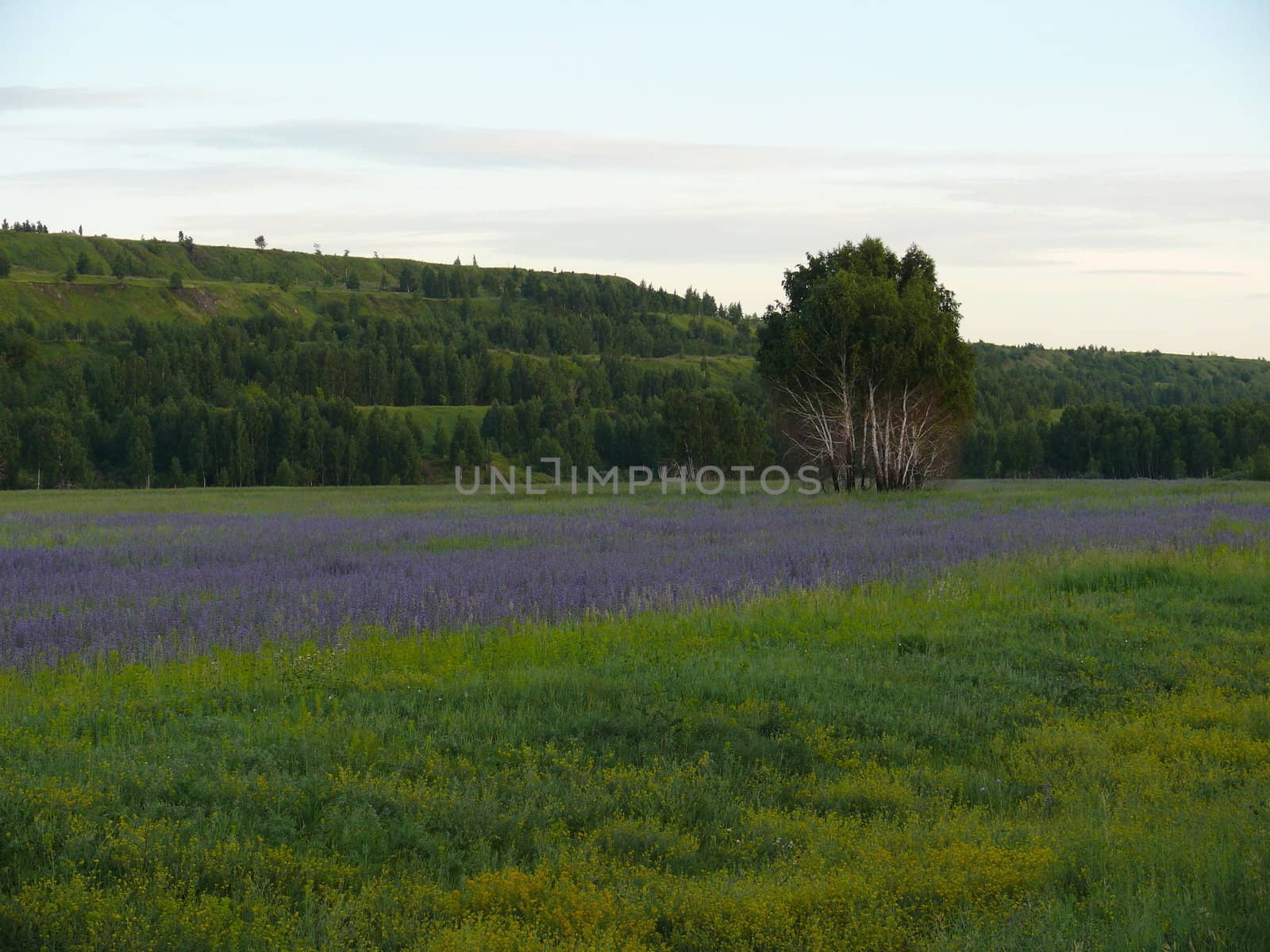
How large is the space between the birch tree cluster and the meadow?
91.0 feet

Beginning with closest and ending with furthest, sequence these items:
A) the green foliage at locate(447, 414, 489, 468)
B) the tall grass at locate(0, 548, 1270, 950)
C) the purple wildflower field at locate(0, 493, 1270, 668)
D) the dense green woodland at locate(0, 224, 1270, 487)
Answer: the tall grass at locate(0, 548, 1270, 950), the purple wildflower field at locate(0, 493, 1270, 668), the dense green woodland at locate(0, 224, 1270, 487), the green foliage at locate(447, 414, 489, 468)

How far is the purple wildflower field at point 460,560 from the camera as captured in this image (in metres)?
13.6

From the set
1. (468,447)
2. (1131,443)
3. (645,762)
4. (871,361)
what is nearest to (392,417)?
(468,447)

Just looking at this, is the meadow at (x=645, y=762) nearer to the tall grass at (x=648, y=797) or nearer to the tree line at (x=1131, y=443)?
the tall grass at (x=648, y=797)

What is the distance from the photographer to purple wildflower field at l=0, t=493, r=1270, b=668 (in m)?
13.6

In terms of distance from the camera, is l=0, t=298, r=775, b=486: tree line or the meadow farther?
l=0, t=298, r=775, b=486: tree line

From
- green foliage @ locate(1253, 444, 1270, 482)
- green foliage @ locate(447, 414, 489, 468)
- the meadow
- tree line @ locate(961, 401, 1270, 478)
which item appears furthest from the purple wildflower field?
green foliage @ locate(447, 414, 489, 468)

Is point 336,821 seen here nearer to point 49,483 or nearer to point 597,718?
point 597,718

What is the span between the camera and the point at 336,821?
20.9 feet

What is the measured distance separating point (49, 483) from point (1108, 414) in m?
118

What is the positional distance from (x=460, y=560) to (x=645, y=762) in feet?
44.0

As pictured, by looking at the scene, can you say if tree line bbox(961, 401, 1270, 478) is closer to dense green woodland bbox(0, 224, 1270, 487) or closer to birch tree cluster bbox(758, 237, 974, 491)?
dense green woodland bbox(0, 224, 1270, 487)

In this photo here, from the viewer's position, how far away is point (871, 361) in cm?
4506

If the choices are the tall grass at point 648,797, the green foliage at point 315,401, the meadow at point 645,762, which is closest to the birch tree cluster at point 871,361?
the meadow at point 645,762
